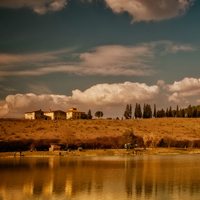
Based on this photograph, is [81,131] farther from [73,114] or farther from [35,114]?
[73,114]

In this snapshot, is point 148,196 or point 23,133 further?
point 23,133

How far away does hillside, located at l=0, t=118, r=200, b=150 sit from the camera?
89500 mm

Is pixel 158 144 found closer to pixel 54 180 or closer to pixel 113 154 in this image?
pixel 113 154

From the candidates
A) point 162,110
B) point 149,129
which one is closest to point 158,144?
point 149,129

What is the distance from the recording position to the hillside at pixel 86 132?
89500 millimetres

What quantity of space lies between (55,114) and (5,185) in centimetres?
12468

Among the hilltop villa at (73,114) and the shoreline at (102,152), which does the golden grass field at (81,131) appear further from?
the hilltop villa at (73,114)

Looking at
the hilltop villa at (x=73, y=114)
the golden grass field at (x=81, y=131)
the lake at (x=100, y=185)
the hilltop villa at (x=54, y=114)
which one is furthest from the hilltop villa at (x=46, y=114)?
the lake at (x=100, y=185)

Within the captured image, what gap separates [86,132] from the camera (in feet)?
340

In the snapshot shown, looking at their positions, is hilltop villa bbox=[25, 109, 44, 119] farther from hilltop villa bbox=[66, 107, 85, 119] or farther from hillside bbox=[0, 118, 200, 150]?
hillside bbox=[0, 118, 200, 150]

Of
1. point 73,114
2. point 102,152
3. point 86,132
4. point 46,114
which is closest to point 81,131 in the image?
point 86,132

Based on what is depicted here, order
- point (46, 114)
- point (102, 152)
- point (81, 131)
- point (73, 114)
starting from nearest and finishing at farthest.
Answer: point (102, 152)
point (81, 131)
point (46, 114)
point (73, 114)

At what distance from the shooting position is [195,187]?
32062 mm

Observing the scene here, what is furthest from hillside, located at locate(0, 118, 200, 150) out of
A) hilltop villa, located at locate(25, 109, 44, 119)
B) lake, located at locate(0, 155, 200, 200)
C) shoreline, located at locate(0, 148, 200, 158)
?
lake, located at locate(0, 155, 200, 200)
